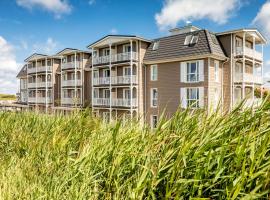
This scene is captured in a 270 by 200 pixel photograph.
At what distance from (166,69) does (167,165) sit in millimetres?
21971

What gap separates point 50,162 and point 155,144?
2.22 metres

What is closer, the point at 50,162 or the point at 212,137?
the point at 212,137

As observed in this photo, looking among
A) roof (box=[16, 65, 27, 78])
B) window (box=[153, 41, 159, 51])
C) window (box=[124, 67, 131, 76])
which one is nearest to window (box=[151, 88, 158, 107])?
window (box=[124, 67, 131, 76])

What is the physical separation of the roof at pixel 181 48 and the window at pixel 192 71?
1.10 meters

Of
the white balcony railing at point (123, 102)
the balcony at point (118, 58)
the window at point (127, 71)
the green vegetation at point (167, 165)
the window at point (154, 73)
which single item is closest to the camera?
the green vegetation at point (167, 165)

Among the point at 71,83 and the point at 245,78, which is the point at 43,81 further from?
the point at 245,78

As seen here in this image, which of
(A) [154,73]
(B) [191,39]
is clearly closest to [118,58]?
(A) [154,73]

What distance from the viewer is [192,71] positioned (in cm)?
2297

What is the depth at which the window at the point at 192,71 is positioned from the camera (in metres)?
22.4

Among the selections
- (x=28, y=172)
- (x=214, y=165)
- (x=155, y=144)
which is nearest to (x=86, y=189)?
(x=155, y=144)

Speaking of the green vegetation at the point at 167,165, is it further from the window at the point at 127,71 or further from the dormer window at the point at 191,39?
the window at the point at 127,71

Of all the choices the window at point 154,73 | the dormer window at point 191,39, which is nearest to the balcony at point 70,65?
the window at point 154,73

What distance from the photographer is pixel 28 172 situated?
4.58m

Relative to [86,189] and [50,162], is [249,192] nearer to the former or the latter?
[86,189]
